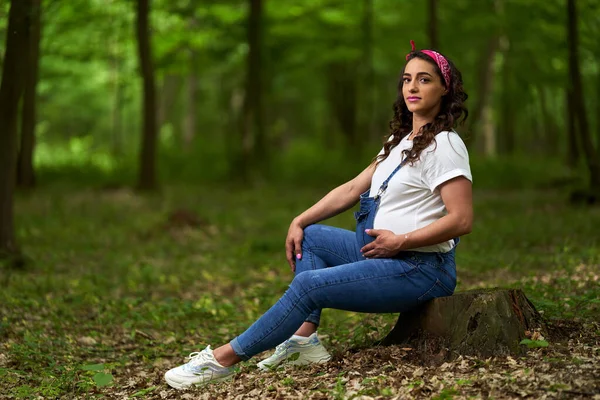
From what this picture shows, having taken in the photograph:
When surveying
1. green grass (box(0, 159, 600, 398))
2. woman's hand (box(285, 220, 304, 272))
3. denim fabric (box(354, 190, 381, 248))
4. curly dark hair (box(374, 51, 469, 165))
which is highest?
curly dark hair (box(374, 51, 469, 165))

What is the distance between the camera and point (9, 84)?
25.9 ft

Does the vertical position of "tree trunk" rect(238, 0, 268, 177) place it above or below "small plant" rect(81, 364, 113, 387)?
above

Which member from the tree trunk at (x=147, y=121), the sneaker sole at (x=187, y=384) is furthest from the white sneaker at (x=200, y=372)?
the tree trunk at (x=147, y=121)

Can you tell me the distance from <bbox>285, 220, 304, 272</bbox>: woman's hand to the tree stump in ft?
2.79

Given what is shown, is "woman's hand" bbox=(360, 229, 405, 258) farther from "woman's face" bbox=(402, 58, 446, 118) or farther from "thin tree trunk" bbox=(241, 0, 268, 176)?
"thin tree trunk" bbox=(241, 0, 268, 176)

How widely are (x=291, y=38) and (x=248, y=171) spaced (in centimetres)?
541

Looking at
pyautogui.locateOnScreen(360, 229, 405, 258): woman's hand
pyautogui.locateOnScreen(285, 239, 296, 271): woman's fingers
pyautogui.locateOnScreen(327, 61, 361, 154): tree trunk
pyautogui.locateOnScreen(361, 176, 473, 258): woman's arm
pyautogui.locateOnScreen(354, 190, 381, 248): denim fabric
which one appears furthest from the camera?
pyautogui.locateOnScreen(327, 61, 361, 154): tree trunk

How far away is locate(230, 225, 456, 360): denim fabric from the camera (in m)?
3.98

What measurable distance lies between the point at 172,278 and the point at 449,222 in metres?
4.98

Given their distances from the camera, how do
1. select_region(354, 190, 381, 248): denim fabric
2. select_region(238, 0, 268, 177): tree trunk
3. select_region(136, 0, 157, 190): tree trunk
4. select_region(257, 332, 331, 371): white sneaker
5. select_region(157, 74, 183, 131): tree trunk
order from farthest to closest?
select_region(157, 74, 183, 131): tree trunk
select_region(238, 0, 268, 177): tree trunk
select_region(136, 0, 157, 190): tree trunk
select_region(257, 332, 331, 371): white sneaker
select_region(354, 190, 381, 248): denim fabric

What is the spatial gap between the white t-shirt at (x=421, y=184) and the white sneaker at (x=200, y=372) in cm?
123

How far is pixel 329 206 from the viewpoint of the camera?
4.52m

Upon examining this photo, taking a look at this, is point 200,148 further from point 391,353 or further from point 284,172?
point 391,353

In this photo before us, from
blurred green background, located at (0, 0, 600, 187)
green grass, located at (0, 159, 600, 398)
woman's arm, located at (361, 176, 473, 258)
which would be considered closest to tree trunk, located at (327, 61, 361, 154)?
blurred green background, located at (0, 0, 600, 187)
